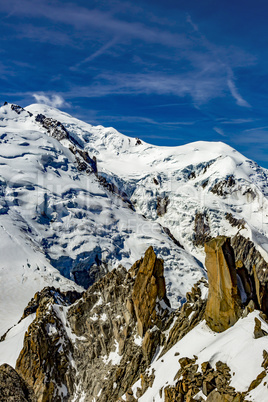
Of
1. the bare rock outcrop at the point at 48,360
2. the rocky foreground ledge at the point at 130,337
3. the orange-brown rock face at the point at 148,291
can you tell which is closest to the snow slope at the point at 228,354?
the rocky foreground ledge at the point at 130,337

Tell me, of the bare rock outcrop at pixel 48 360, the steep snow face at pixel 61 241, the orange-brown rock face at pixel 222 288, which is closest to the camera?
the orange-brown rock face at pixel 222 288

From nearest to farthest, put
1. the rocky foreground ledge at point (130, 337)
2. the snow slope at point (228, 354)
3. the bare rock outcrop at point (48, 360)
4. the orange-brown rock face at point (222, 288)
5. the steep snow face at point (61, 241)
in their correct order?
the snow slope at point (228, 354) < the rocky foreground ledge at point (130, 337) < the orange-brown rock face at point (222, 288) < the bare rock outcrop at point (48, 360) < the steep snow face at point (61, 241)

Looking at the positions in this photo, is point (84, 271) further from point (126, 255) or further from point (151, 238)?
point (151, 238)

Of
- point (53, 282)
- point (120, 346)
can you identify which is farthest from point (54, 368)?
point (53, 282)

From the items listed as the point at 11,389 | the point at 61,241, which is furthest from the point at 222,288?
the point at 61,241

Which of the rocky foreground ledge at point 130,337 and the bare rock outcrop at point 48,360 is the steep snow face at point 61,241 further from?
the rocky foreground ledge at point 130,337

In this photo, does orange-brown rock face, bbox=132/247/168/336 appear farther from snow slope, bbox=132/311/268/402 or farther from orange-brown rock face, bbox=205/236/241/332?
orange-brown rock face, bbox=205/236/241/332
